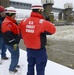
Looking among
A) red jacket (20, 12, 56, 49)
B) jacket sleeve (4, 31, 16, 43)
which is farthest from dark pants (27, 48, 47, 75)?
jacket sleeve (4, 31, 16, 43)

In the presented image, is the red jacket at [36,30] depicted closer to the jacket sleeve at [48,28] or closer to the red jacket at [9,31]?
the jacket sleeve at [48,28]

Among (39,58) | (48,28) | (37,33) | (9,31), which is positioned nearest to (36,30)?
(37,33)

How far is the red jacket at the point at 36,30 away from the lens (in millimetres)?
4320

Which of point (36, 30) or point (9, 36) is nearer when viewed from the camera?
point (36, 30)

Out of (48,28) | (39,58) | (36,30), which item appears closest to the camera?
(48,28)

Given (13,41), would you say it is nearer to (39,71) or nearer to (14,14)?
(14,14)

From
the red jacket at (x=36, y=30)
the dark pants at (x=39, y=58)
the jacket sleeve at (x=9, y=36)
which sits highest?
the red jacket at (x=36, y=30)

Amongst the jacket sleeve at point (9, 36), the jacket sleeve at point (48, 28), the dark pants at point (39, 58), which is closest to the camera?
the jacket sleeve at point (48, 28)

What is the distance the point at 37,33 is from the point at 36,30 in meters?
0.06

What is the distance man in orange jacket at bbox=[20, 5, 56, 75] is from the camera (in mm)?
4340

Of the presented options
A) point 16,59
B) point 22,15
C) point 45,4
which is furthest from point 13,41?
point 22,15

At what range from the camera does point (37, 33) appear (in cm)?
443

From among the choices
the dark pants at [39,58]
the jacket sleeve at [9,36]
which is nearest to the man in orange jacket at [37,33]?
the dark pants at [39,58]

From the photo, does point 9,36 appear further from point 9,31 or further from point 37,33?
point 37,33
